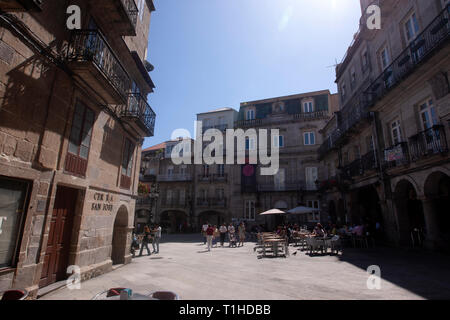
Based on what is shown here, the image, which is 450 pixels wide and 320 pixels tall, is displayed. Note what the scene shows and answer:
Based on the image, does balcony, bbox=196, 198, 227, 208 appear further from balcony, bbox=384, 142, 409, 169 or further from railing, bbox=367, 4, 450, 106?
railing, bbox=367, 4, 450, 106

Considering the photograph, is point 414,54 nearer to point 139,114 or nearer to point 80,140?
point 139,114

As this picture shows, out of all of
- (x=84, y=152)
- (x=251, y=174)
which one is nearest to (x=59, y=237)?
(x=84, y=152)

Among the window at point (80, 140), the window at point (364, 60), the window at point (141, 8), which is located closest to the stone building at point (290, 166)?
the window at point (364, 60)

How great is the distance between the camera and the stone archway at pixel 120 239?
368 inches

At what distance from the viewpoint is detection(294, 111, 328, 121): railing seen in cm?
2681

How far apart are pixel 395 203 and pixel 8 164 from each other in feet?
49.6

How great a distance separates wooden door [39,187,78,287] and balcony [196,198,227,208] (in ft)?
76.0

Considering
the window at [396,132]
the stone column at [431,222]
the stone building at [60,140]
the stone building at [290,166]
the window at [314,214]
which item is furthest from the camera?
the stone building at [290,166]

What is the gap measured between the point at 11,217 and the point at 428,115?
47.2ft

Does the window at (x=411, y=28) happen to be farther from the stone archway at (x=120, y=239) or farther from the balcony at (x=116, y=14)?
the stone archway at (x=120, y=239)

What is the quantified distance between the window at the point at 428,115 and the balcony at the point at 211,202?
21.8 meters

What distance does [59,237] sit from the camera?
20.5ft

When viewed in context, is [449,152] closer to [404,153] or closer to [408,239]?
[404,153]

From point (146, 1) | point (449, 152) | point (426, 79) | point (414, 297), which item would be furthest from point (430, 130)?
point (146, 1)
